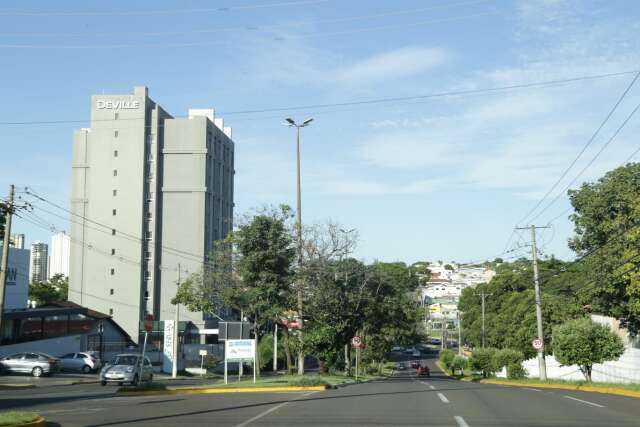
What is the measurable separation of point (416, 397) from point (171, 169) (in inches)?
2881

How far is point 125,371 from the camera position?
112ft

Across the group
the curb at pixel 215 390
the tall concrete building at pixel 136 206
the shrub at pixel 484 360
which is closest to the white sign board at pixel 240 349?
the curb at pixel 215 390

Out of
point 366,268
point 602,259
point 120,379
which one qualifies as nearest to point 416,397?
point 120,379

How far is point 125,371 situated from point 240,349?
7.09 metres

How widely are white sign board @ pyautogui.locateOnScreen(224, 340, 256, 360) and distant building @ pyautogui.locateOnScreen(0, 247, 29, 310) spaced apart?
116ft

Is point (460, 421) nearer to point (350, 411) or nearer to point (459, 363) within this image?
point (350, 411)

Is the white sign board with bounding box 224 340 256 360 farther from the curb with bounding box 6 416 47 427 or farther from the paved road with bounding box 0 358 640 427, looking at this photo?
the curb with bounding box 6 416 47 427

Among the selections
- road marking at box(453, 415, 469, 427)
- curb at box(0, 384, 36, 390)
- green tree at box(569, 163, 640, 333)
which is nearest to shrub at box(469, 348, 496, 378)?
green tree at box(569, 163, 640, 333)

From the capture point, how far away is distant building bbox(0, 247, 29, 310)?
194ft

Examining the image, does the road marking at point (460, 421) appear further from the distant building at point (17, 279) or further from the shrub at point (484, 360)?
the distant building at point (17, 279)

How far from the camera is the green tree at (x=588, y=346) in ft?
134

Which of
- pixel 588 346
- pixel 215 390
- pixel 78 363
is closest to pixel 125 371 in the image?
pixel 215 390

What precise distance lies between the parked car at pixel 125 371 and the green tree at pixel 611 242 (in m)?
30.6

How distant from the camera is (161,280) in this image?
90.5 meters
